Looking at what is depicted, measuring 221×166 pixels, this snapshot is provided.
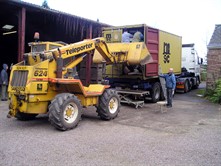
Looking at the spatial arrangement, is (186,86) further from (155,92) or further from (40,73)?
(40,73)

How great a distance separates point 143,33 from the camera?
12.1m

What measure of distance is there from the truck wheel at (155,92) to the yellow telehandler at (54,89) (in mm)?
4674

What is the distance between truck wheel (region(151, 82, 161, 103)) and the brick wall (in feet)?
14.8

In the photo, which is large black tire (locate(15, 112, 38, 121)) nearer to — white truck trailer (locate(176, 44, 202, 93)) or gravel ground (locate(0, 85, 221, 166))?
gravel ground (locate(0, 85, 221, 166))

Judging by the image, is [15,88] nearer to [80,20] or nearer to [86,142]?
[86,142]

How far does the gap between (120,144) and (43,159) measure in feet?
6.04

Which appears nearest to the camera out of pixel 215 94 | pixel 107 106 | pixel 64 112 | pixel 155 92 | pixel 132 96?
pixel 64 112

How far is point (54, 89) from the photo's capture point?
7.79 metres

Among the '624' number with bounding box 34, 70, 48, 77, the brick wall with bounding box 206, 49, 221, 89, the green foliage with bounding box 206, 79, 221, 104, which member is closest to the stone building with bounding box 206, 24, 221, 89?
the brick wall with bounding box 206, 49, 221, 89

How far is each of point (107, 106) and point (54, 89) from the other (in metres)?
1.86

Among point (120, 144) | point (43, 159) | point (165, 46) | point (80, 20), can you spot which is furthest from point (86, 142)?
point (80, 20)

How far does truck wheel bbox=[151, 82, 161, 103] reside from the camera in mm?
13100

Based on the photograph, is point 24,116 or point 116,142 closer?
point 116,142

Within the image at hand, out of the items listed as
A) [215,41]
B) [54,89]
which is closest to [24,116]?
[54,89]
